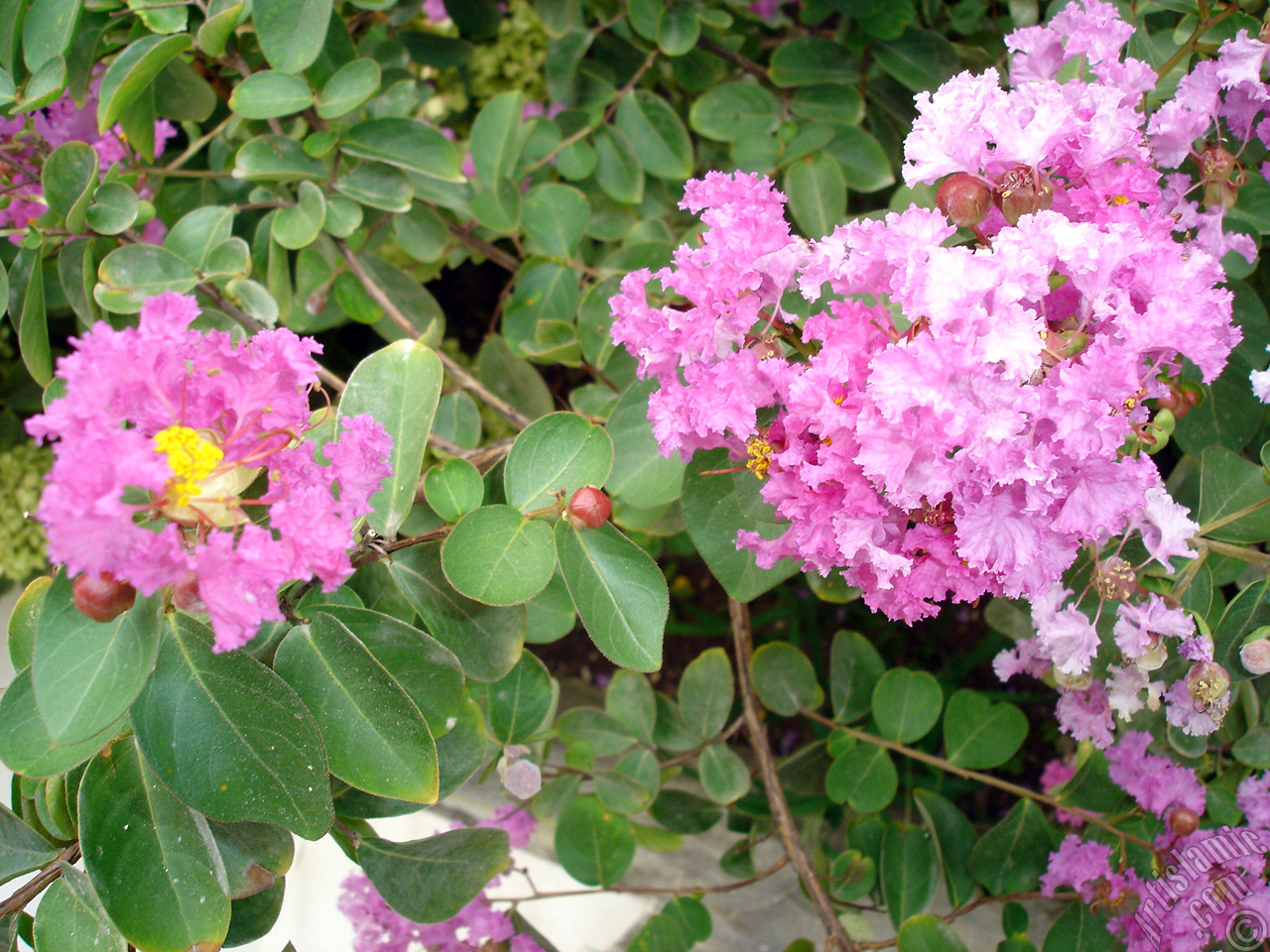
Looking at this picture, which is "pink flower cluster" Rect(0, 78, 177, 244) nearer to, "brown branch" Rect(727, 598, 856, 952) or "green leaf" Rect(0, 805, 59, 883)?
"green leaf" Rect(0, 805, 59, 883)

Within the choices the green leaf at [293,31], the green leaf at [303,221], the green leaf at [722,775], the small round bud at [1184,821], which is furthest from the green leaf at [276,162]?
the small round bud at [1184,821]

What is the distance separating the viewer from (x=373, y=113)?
4.36 feet

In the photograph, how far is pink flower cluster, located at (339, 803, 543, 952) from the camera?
1233 millimetres

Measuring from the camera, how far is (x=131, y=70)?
3.20 ft

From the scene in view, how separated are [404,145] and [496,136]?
18cm

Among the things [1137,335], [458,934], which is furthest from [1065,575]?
[458,934]

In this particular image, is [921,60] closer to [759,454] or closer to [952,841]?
[759,454]

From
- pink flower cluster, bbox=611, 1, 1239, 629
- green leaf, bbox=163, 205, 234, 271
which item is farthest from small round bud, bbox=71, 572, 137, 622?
green leaf, bbox=163, 205, 234, 271

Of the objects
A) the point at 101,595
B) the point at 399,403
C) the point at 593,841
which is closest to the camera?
the point at 101,595

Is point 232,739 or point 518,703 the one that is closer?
point 232,739

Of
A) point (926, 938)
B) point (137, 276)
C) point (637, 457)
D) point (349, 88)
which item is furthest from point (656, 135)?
point (926, 938)

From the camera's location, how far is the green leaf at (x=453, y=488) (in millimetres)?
890

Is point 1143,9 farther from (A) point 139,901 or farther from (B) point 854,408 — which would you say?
(A) point 139,901

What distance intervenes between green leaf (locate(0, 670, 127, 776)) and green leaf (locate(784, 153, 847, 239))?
1.02 meters
